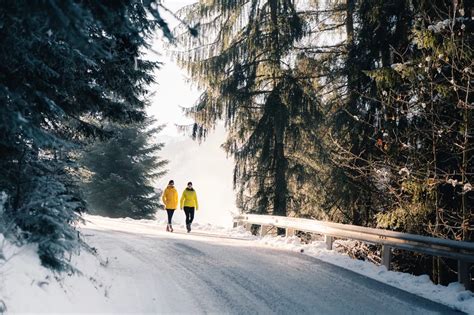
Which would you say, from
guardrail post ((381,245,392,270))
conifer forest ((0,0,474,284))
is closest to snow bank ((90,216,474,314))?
guardrail post ((381,245,392,270))

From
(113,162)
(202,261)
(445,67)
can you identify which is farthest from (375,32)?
(113,162)

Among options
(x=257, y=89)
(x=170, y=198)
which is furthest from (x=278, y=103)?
(x=170, y=198)

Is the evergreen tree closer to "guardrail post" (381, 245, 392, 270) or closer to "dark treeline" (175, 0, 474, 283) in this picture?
"dark treeline" (175, 0, 474, 283)

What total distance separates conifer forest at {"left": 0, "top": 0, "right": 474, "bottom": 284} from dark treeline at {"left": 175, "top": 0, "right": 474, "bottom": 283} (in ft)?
0.17

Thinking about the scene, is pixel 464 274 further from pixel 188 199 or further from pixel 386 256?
pixel 188 199

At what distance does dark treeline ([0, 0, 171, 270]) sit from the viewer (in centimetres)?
388

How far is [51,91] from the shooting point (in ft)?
20.7

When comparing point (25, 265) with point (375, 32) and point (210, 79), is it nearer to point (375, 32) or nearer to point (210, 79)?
point (375, 32)

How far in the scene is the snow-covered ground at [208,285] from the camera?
16.9 ft

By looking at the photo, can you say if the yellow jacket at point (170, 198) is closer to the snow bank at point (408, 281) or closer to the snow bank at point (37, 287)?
the snow bank at point (408, 281)

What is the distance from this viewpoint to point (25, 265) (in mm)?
5156

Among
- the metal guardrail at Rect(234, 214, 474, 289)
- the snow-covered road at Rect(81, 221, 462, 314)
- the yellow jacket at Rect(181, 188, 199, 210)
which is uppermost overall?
the yellow jacket at Rect(181, 188, 199, 210)

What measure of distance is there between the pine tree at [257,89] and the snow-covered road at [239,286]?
27.3 feet

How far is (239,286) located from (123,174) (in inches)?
1002
